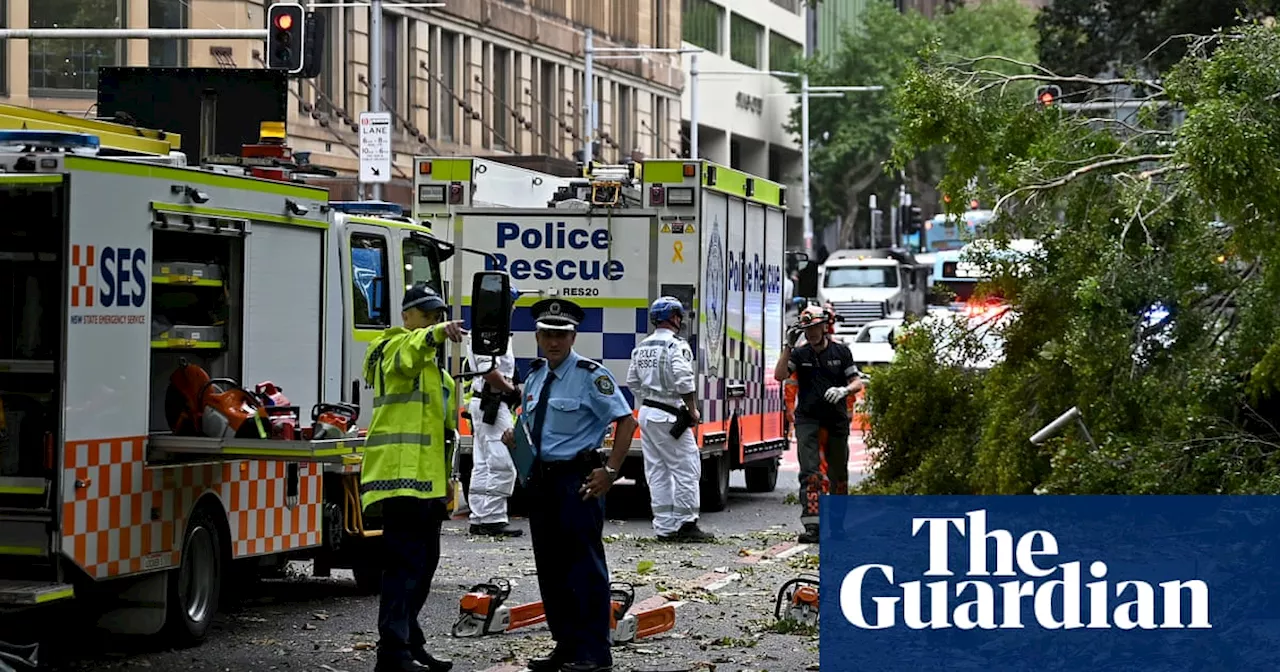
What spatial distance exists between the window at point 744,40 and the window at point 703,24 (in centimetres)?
121

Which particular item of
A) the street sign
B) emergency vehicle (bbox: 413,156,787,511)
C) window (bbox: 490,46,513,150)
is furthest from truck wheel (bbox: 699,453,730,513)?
window (bbox: 490,46,513,150)

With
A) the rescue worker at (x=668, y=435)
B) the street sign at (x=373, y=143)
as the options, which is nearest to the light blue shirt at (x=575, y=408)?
the rescue worker at (x=668, y=435)

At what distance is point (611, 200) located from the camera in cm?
1830

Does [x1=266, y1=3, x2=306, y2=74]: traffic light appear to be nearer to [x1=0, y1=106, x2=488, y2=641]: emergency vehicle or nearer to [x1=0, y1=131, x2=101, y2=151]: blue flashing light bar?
[x1=0, y1=106, x2=488, y2=641]: emergency vehicle

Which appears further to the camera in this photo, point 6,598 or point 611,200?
point 611,200

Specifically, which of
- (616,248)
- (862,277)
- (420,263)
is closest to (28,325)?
(420,263)

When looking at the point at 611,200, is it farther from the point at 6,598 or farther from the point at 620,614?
the point at 6,598

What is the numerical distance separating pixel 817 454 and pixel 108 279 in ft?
26.7

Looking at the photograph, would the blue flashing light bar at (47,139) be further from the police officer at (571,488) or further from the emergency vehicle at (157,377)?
the police officer at (571,488)

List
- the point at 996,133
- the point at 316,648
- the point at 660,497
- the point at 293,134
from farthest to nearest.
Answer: the point at 293,134 → the point at 660,497 → the point at 996,133 → the point at 316,648

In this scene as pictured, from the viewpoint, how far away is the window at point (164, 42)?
3712 centimetres

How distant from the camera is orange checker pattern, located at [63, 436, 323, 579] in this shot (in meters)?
9.55

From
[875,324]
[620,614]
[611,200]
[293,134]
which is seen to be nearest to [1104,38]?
[875,324]

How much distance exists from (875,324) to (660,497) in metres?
22.8
